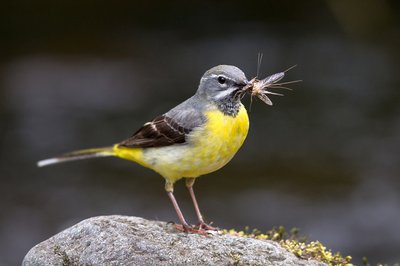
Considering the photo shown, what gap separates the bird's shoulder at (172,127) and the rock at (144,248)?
913 millimetres

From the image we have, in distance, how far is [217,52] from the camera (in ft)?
61.2

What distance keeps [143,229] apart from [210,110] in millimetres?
1377

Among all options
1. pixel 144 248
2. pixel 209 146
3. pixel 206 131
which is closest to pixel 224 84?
pixel 206 131

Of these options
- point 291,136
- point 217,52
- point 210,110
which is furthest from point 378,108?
point 210,110

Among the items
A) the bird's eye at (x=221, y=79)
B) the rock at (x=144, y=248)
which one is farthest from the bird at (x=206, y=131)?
the rock at (x=144, y=248)

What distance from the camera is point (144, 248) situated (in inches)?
279

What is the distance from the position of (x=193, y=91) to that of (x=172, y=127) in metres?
9.13

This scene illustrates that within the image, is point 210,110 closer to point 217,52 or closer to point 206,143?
point 206,143

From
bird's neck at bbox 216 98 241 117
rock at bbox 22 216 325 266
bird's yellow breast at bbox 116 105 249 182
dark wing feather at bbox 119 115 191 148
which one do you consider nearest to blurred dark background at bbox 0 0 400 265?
dark wing feather at bbox 119 115 191 148

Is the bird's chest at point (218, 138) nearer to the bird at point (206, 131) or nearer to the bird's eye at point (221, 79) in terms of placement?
the bird at point (206, 131)

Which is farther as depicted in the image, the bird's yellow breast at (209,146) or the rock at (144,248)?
the bird's yellow breast at (209,146)

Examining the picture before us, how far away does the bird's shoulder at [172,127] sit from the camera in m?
7.56

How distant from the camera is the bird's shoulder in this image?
756 centimetres

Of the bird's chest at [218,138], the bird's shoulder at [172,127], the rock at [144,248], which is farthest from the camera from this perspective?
the bird's shoulder at [172,127]
